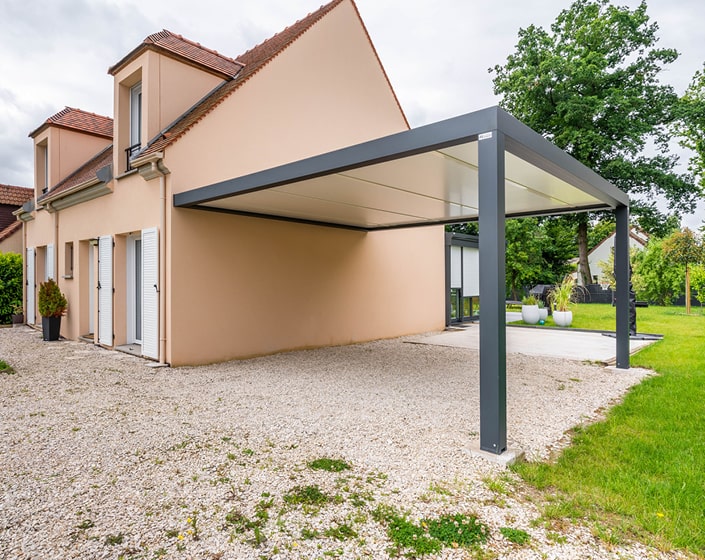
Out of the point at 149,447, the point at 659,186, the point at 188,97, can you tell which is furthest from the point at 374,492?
the point at 659,186

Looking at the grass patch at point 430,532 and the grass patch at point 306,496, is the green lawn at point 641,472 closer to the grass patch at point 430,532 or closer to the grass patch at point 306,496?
the grass patch at point 430,532

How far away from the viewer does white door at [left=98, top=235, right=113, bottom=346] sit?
326 inches

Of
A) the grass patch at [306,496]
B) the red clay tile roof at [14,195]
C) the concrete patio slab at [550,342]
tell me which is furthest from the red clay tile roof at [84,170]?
the grass patch at [306,496]

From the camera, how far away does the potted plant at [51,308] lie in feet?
30.8

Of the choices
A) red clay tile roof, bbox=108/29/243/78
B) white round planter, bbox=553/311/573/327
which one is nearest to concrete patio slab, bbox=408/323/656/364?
white round planter, bbox=553/311/573/327

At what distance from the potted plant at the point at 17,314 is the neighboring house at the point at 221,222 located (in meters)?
3.24

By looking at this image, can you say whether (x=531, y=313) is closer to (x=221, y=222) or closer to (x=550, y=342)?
(x=550, y=342)

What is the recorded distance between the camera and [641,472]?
3211 millimetres

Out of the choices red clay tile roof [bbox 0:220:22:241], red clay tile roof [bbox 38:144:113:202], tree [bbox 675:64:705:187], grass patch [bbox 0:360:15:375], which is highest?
tree [bbox 675:64:705:187]

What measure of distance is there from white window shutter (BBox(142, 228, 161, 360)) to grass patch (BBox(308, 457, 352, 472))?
4.71 m

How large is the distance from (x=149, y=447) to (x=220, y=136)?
18.0 ft

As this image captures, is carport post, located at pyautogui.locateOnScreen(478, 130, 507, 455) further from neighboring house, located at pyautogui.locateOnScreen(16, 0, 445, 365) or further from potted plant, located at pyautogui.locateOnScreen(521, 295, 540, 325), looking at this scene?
potted plant, located at pyautogui.locateOnScreen(521, 295, 540, 325)

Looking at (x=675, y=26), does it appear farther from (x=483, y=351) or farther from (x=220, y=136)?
(x=483, y=351)

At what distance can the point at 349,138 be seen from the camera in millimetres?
10070
